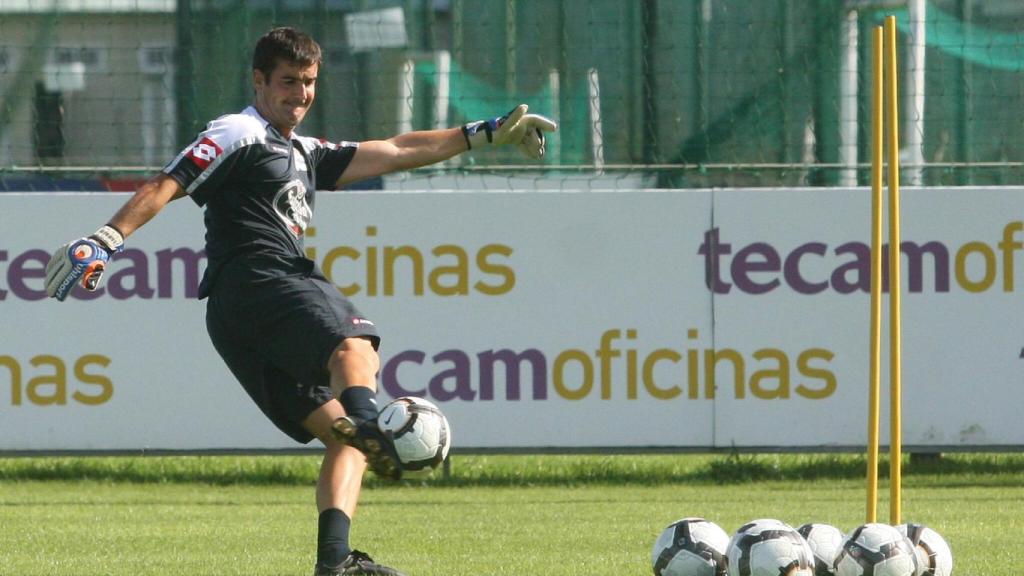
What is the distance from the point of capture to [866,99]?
11266 millimetres

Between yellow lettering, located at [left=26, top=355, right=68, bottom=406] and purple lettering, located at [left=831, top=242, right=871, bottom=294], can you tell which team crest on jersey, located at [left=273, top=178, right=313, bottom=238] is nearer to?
yellow lettering, located at [left=26, top=355, right=68, bottom=406]

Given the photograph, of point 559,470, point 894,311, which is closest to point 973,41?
point 559,470

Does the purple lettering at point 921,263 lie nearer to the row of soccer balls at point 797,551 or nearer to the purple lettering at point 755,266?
the purple lettering at point 755,266

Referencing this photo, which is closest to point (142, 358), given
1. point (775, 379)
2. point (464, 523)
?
point (464, 523)

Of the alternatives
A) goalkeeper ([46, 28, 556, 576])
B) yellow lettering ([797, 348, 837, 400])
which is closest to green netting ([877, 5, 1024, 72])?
yellow lettering ([797, 348, 837, 400])

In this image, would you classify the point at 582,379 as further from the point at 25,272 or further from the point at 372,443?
the point at 372,443

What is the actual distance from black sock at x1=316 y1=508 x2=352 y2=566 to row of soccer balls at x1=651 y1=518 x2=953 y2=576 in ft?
3.65

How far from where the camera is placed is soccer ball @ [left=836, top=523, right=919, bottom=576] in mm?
5441

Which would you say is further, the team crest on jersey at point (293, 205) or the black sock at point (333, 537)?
the team crest on jersey at point (293, 205)

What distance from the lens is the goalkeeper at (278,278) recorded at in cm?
598

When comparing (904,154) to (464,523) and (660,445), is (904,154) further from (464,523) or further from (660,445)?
(464,523)

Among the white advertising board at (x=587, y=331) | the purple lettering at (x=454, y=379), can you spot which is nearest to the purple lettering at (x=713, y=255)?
the white advertising board at (x=587, y=331)

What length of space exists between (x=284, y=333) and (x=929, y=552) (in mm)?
2309

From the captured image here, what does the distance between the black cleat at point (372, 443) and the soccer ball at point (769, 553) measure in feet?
3.60
